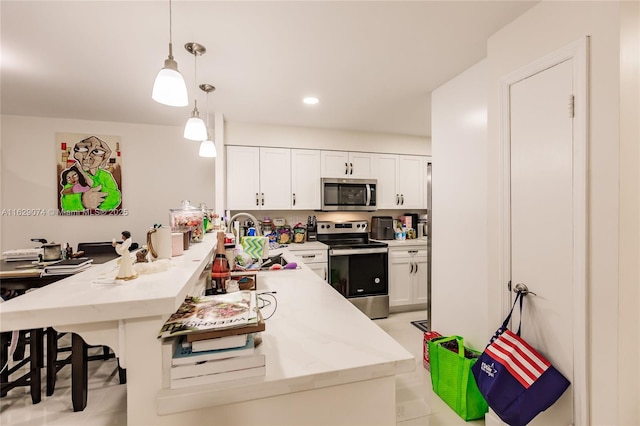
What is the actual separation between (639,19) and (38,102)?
4616mm

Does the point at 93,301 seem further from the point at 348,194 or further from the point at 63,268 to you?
the point at 348,194

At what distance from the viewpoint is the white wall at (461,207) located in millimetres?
2158

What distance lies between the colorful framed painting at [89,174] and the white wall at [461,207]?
385 cm

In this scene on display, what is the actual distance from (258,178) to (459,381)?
2.96 meters

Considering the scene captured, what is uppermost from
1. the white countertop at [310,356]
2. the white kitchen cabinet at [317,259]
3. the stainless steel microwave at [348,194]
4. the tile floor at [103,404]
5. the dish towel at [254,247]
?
the stainless steel microwave at [348,194]

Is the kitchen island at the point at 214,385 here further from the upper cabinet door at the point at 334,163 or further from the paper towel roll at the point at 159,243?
the upper cabinet door at the point at 334,163

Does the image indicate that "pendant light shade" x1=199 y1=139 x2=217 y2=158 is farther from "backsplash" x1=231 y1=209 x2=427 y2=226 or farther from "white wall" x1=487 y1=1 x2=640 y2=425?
"white wall" x1=487 y1=1 x2=640 y2=425

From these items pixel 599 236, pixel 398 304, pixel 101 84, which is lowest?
pixel 398 304

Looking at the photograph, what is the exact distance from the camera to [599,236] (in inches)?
50.7

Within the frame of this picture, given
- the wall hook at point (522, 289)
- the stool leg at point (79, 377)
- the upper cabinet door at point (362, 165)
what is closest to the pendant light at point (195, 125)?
the stool leg at point (79, 377)

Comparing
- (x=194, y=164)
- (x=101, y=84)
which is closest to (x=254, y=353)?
(x=101, y=84)

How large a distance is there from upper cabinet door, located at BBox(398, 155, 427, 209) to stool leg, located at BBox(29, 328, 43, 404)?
405 cm

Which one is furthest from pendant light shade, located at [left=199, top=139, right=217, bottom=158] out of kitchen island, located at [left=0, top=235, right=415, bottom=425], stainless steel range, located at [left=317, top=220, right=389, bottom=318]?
stainless steel range, located at [left=317, top=220, right=389, bottom=318]

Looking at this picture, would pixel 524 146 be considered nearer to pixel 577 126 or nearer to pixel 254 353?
pixel 577 126
